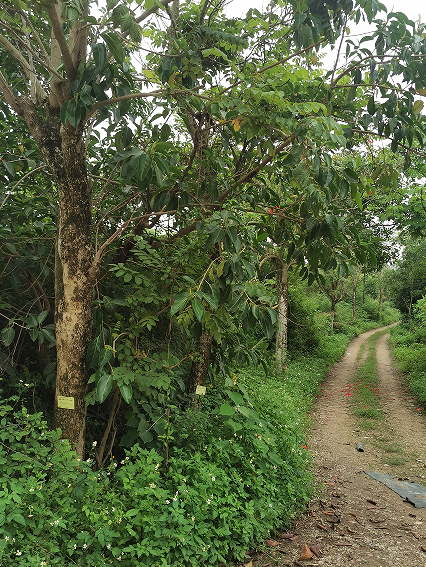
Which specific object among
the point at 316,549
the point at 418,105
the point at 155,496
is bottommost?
the point at 316,549

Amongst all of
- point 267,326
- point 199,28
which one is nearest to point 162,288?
point 267,326

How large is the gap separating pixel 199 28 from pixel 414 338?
14.7 metres

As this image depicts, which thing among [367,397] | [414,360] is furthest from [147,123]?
[414,360]

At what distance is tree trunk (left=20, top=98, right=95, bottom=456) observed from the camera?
2.88 meters

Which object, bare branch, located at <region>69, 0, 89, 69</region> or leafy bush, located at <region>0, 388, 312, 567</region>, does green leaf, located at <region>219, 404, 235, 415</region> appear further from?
bare branch, located at <region>69, 0, 89, 69</region>

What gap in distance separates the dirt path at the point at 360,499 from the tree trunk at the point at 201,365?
5.21ft

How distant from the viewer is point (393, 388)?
10195mm

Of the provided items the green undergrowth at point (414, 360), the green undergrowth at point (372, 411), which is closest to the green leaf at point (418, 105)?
the green undergrowth at point (372, 411)

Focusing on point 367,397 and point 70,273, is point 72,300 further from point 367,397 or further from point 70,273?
point 367,397

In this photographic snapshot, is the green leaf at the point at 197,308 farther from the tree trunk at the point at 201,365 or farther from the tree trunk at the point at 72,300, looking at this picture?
the tree trunk at the point at 201,365

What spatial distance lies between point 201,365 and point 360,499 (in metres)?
2.17

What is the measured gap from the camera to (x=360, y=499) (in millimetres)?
4273

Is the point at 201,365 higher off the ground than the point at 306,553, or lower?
higher

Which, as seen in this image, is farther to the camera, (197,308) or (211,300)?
(211,300)
